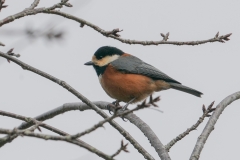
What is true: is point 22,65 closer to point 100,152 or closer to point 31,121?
point 31,121

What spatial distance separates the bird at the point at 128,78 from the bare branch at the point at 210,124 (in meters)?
1.93

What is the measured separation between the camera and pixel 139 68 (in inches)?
262

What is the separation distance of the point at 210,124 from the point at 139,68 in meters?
2.75

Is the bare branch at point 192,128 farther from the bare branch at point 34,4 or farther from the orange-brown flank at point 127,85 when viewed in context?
the orange-brown flank at point 127,85

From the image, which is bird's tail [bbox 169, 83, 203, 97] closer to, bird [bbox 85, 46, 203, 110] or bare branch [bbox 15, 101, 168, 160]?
bird [bbox 85, 46, 203, 110]

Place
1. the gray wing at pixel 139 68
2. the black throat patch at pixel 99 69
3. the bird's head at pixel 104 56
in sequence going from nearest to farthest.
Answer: the gray wing at pixel 139 68 < the black throat patch at pixel 99 69 < the bird's head at pixel 104 56

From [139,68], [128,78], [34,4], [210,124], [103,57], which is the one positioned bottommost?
[210,124]

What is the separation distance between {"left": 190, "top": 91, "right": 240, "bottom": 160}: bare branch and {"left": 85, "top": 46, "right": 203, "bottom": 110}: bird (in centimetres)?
193

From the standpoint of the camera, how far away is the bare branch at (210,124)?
3526mm

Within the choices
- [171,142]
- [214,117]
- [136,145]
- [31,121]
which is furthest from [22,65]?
[214,117]

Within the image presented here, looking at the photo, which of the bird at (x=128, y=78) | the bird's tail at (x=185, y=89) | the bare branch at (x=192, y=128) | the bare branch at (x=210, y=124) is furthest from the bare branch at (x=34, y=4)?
the bird's tail at (x=185, y=89)

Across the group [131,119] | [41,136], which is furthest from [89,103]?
[131,119]

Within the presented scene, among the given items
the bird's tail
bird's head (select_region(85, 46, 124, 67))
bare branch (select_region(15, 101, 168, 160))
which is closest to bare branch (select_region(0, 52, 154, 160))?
bare branch (select_region(15, 101, 168, 160))

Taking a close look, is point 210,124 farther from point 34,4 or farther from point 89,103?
point 34,4
